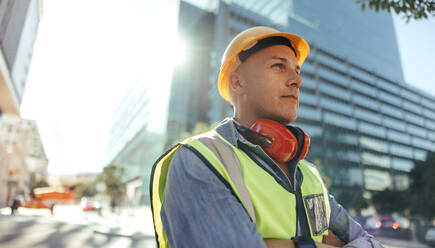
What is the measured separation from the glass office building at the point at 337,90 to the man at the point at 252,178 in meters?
36.6

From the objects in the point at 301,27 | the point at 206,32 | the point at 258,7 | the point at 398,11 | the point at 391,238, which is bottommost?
the point at 391,238

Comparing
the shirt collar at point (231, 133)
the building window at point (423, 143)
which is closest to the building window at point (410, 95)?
the building window at point (423, 143)

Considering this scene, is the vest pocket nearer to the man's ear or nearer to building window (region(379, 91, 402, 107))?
the man's ear

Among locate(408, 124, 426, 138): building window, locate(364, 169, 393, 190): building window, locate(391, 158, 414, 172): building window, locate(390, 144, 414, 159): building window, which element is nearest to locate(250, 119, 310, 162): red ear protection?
locate(364, 169, 393, 190): building window

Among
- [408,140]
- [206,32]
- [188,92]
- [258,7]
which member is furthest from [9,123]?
[408,140]

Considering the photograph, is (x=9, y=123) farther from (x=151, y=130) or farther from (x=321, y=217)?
(x=321, y=217)

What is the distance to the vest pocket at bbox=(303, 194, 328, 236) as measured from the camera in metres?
1.19

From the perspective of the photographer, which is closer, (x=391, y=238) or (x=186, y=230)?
(x=186, y=230)

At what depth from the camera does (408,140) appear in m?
66.6

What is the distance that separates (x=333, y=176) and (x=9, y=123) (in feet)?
228

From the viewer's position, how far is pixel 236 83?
1.49 meters

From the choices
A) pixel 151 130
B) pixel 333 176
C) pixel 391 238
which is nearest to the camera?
pixel 391 238

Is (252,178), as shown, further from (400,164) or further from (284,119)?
(400,164)

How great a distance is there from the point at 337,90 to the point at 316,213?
62.0 meters
